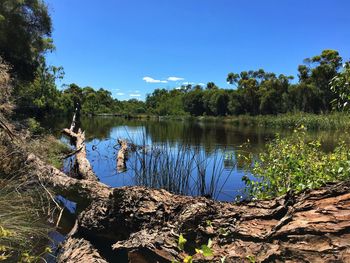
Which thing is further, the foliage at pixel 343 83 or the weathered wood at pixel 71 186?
the weathered wood at pixel 71 186

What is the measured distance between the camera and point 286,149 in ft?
16.9

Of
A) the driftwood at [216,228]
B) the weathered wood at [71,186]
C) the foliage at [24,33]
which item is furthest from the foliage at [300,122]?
the driftwood at [216,228]

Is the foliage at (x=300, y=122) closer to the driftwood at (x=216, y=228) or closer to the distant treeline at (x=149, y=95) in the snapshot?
the distant treeline at (x=149, y=95)

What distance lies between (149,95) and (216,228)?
10616cm

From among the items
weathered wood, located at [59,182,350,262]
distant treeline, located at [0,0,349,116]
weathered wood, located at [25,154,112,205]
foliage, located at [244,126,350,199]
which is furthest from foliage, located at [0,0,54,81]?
weathered wood, located at [59,182,350,262]

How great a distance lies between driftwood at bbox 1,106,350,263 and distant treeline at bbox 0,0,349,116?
203cm

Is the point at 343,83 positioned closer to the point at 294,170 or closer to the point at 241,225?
the point at 294,170

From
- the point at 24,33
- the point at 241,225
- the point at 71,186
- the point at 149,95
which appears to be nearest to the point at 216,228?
the point at 241,225

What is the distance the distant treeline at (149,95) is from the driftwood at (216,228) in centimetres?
203

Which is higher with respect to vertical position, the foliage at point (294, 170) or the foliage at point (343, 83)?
the foliage at point (343, 83)

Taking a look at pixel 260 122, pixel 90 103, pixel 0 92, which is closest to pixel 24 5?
pixel 0 92

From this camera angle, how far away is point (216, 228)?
250cm

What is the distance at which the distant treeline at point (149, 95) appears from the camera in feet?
72.5

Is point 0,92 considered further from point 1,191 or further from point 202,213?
point 202,213
